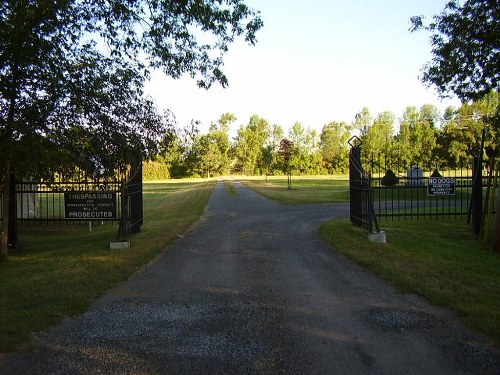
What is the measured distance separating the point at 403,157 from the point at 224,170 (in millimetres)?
50297

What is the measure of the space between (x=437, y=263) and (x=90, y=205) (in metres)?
7.81

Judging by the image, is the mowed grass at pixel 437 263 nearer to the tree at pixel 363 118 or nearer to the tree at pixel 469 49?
the tree at pixel 469 49

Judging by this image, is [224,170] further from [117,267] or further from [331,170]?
[117,267]

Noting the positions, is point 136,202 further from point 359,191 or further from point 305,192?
point 305,192

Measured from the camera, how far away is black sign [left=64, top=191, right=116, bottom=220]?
34.0ft

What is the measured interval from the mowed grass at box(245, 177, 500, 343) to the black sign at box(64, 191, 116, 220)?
5312 mm

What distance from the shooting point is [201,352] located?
3.93 meters

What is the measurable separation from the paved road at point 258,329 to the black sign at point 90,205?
3.43 m

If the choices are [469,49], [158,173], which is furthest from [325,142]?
[469,49]

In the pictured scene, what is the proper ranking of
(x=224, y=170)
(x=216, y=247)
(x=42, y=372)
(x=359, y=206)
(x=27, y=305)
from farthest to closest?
(x=224, y=170) < (x=359, y=206) < (x=216, y=247) < (x=27, y=305) < (x=42, y=372)

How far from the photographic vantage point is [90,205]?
1044 centimetres

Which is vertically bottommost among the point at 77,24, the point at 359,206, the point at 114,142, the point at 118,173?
the point at 359,206

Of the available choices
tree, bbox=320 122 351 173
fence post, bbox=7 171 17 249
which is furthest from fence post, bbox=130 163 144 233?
tree, bbox=320 122 351 173

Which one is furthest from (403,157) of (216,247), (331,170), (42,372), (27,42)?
(42,372)
